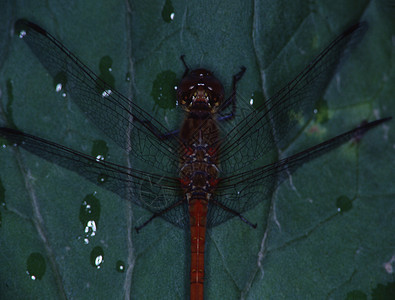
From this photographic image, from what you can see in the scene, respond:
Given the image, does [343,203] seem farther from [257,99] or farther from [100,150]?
[100,150]

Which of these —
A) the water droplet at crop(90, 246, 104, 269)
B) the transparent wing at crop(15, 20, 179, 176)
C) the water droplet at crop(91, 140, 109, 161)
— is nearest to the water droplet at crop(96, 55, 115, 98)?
the transparent wing at crop(15, 20, 179, 176)

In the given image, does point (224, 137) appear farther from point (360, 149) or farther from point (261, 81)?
point (360, 149)

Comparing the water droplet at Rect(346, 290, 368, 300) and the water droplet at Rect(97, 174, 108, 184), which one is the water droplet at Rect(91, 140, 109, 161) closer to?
the water droplet at Rect(97, 174, 108, 184)

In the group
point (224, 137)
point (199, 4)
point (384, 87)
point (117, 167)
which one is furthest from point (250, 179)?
point (199, 4)

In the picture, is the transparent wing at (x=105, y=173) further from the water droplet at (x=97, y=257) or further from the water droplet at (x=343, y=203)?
the water droplet at (x=343, y=203)

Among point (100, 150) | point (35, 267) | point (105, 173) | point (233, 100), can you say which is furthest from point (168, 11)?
point (35, 267)

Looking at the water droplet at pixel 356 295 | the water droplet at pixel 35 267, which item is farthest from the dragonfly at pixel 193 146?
the water droplet at pixel 356 295
